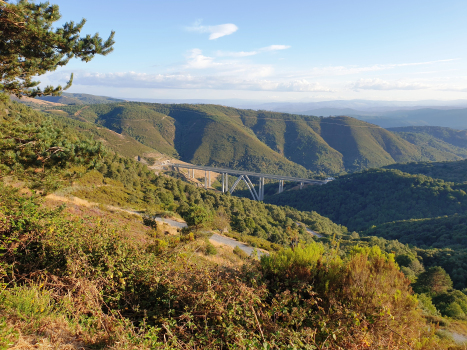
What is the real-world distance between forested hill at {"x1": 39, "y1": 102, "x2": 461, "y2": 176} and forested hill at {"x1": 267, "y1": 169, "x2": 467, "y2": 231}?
4054cm

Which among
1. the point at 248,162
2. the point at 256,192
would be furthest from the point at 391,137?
the point at 256,192

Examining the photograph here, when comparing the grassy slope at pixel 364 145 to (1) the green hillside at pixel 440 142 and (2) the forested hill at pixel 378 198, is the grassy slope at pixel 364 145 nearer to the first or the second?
(1) the green hillside at pixel 440 142

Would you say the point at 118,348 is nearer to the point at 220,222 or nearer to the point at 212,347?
the point at 212,347

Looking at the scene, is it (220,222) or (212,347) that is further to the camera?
(220,222)

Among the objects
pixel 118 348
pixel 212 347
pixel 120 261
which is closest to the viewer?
pixel 118 348

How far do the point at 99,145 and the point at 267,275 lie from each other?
5728 mm

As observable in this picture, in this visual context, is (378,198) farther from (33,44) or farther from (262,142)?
(262,142)

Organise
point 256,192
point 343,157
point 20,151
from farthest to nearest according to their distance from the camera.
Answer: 1. point 343,157
2. point 256,192
3. point 20,151

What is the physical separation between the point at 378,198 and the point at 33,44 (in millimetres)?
69365

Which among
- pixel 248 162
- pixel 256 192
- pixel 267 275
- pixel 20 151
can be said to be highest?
pixel 20 151

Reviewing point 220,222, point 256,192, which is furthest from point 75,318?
point 256,192

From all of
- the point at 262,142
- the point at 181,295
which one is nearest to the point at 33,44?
the point at 181,295

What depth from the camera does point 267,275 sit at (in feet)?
16.4

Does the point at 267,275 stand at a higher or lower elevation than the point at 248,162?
higher
